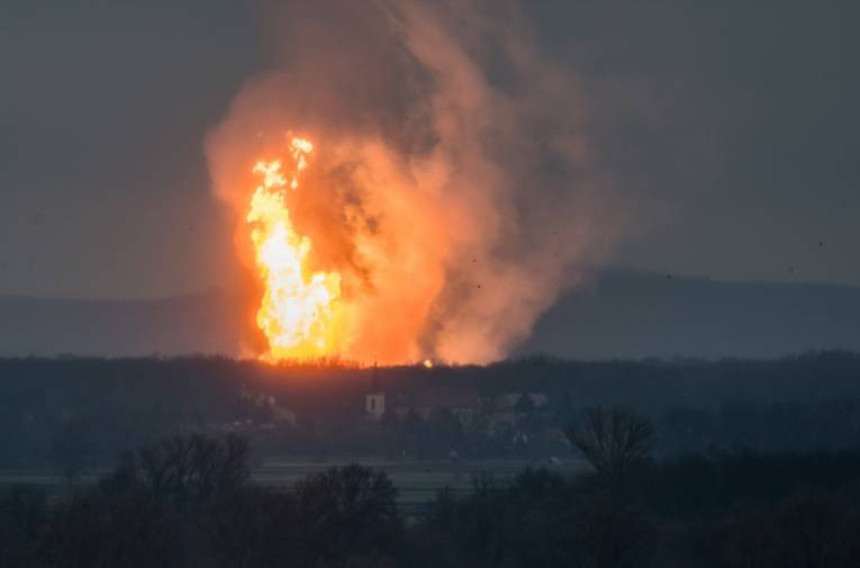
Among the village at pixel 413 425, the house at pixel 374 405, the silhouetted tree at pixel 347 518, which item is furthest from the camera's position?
the house at pixel 374 405

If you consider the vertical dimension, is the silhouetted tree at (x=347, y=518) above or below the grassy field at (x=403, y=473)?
below

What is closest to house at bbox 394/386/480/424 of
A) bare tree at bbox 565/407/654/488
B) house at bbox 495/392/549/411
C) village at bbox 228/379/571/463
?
village at bbox 228/379/571/463

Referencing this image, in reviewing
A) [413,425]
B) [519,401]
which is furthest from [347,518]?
[519,401]

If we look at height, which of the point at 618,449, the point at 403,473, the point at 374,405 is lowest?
the point at 618,449

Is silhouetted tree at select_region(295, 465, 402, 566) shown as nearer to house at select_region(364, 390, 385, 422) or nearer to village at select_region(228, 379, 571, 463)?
village at select_region(228, 379, 571, 463)

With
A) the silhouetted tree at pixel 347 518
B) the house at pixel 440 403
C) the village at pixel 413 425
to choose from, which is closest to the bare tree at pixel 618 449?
the silhouetted tree at pixel 347 518

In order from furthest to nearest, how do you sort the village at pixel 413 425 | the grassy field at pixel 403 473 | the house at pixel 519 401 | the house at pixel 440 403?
the house at pixel 519 401 < the house at pixel 440 403 < the village at pixel 413 425 < the grassy field at pixel 403 473

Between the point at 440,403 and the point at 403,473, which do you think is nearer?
the point at 403,473

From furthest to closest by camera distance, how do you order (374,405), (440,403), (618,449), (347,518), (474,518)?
(440,403) → (374,405) → (618,449) → (474,518) → (347,518)

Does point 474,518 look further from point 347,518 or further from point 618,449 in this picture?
point 618,449

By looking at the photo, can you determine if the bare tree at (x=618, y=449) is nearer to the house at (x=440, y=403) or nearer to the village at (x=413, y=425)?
the village at (x=413, y=425)

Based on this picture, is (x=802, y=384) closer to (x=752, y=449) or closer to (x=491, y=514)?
(x=752, y=449)
